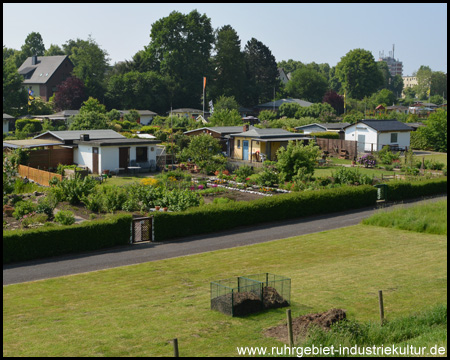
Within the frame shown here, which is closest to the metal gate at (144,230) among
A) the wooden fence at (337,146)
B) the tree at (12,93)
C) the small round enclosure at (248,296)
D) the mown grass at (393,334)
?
the small round enclosure at (248,296)

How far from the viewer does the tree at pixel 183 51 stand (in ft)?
330

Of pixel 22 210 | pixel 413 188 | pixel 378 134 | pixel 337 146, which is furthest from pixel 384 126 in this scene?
pixel 22 210

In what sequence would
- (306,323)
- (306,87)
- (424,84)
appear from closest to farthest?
1. (306,323)
2. (306,87)
3. (424,84)

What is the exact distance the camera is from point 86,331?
14.5m

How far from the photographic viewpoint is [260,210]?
95.8 ft

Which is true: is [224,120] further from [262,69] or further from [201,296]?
[201,296]

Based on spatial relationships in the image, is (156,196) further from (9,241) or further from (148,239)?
(9,241)

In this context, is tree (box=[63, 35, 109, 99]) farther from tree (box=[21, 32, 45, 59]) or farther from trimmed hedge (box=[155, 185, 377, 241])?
trimmed hedge (box=[155, 185, 377, 241])

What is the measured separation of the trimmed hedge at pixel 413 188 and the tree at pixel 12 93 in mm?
68171

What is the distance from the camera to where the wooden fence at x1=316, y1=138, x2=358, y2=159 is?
186 ft

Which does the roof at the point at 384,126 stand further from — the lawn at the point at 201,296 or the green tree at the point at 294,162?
the lawn at the point at 201,296

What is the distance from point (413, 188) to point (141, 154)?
72.3 feet

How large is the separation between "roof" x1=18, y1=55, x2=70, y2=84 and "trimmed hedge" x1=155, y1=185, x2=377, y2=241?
87370 millimetres

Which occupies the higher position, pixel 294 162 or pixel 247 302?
pixel 294 162
